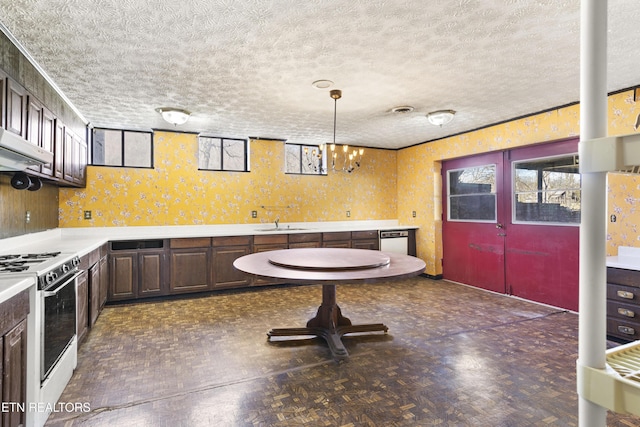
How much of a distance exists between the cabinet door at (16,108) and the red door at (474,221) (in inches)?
203

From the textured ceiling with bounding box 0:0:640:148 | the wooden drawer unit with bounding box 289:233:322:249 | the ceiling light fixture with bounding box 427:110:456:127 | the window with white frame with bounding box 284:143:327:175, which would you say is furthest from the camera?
the window with white frame with bounding box 284:143:327:175

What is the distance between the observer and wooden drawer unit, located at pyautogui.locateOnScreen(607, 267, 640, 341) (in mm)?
2930

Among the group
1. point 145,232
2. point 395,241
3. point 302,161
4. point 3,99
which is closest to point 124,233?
point 145,232

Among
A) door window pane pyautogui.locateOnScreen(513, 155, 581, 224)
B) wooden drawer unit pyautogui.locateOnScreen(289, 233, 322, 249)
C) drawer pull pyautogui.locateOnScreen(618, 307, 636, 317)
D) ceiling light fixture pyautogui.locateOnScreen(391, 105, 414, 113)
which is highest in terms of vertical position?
ceiling light fixture pyautogui.locateOnScreen(391, 105, 414, 113)

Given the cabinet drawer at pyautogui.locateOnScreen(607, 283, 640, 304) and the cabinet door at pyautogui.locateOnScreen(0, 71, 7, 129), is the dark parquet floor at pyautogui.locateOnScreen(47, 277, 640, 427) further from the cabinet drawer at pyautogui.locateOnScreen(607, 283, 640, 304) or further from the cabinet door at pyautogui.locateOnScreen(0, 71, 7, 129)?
the cabinet door at pyautogui.locateOnScreen(0, 71, 7, 129)

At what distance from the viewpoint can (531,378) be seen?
244cm

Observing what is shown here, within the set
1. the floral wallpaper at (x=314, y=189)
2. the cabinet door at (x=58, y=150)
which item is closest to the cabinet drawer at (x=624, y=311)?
the floral wallpaper at (x=314, y=189)

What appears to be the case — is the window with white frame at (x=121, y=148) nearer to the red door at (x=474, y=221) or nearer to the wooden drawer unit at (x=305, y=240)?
the wooden drawer unit at (x=305, y=240)

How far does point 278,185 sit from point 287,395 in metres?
3.96

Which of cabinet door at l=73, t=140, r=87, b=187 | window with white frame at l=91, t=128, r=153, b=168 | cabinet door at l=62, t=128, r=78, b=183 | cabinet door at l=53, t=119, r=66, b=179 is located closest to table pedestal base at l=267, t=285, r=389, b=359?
cabinet door at l=53, t=119, r=66, b=179

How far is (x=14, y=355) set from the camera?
1651 millimetres

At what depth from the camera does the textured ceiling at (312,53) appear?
2094 mm

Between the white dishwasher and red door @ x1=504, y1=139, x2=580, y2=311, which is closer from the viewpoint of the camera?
red door @ x1=504, y1=139, x2=580, y2=311

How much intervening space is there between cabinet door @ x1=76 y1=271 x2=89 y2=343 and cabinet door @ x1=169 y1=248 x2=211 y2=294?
145cm
